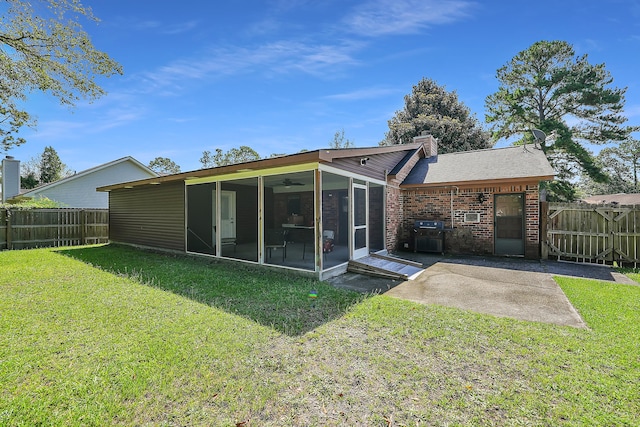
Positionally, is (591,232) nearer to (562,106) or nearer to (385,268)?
(385,268)

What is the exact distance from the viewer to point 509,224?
8836mm

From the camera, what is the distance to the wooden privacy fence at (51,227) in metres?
10.9

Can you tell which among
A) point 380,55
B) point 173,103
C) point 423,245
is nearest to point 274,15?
point 380,55

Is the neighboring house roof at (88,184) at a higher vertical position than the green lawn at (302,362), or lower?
higher

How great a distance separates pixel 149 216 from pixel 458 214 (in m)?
10.6

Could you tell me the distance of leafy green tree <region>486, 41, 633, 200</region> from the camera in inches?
659

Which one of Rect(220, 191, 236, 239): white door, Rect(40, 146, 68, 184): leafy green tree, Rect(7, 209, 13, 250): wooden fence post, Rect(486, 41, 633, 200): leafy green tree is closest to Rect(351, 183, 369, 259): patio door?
Rect(220, 191, 236, 239): white door

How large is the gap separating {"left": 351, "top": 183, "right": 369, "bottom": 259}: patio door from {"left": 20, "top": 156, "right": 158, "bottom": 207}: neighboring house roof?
1732 cm

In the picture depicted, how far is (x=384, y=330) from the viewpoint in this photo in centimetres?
360

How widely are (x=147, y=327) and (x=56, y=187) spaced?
59.2ft

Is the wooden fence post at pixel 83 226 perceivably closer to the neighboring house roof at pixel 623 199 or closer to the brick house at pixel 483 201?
the brick house at pixel 483 201

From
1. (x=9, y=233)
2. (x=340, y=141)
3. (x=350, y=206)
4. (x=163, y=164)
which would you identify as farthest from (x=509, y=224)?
(x=163, y=164)

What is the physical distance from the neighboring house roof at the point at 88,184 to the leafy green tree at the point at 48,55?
8212 mm

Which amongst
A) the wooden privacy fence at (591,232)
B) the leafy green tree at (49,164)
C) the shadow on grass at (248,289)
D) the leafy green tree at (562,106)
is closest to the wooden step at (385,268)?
the shadow on grass at (248,289)
